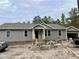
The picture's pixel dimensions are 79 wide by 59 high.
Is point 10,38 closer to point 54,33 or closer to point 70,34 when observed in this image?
point 54,33

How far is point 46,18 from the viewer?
7494cm

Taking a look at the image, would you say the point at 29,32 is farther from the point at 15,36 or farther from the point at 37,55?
the point at 37,55

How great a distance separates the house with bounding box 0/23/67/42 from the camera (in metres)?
31.0

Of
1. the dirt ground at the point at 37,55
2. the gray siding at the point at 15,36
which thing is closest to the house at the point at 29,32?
the gray siding at the point at 15,36

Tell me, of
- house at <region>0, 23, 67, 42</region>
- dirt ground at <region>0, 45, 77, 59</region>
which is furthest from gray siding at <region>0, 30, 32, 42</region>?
dirt ground at <region>0, 45, 77, 59</region>

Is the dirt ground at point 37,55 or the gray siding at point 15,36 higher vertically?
the gray siding at point 15,36

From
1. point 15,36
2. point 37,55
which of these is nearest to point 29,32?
point 15,36

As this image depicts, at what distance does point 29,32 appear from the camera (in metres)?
32.0

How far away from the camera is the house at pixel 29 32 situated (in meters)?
31.0

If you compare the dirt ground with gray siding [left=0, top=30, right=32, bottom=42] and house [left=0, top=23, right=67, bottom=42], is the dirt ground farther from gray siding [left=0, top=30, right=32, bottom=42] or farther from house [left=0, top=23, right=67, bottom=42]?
house [left=0, top=23, right=67, bottom=42]

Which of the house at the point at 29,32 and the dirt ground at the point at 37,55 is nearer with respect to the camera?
the dirt ground at the point at 37,55

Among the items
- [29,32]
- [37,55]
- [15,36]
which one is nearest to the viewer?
[37,55]

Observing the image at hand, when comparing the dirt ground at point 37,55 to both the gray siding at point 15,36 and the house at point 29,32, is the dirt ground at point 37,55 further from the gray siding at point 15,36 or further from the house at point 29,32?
the house at point 29,32

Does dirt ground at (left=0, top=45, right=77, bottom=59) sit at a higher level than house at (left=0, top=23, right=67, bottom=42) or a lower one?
lower
